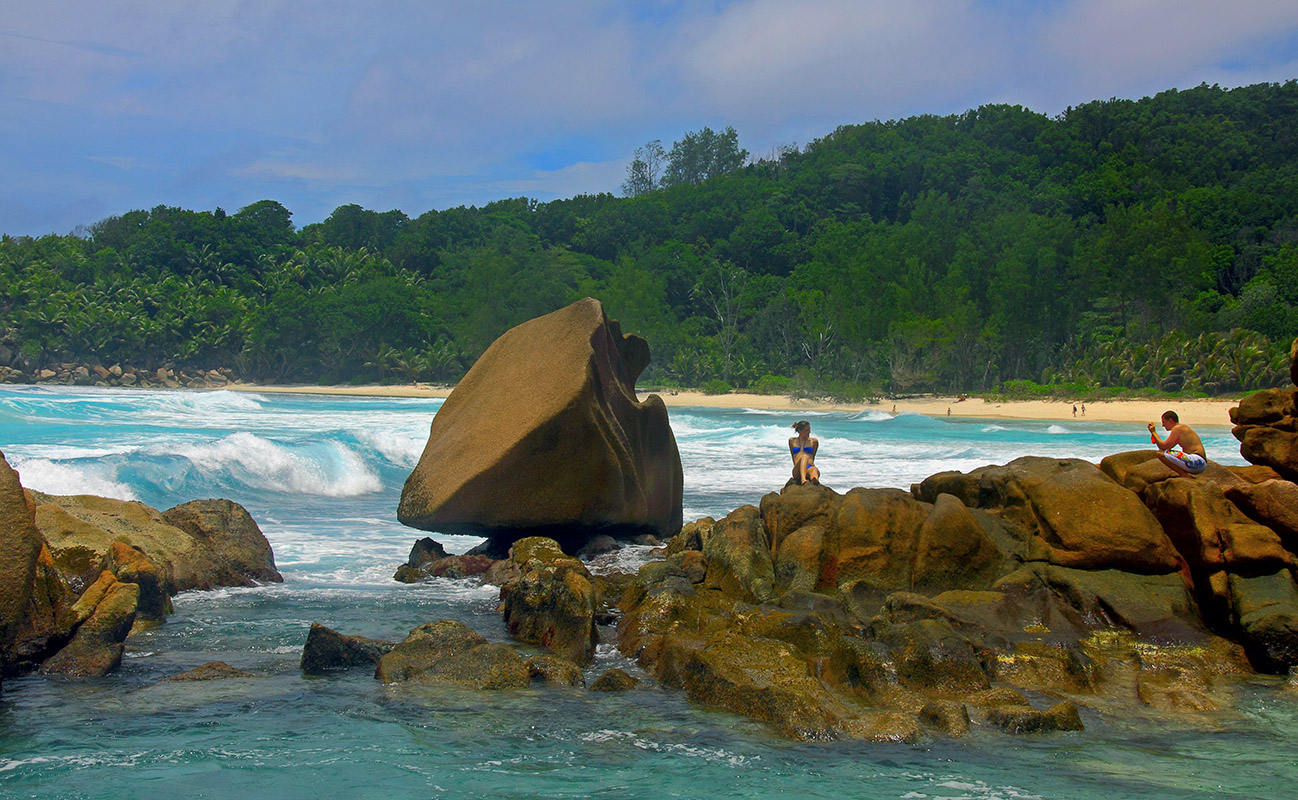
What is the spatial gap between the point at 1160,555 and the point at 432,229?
3857 inches

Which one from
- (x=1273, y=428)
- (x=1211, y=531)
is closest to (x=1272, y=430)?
(x=1273, y=428)

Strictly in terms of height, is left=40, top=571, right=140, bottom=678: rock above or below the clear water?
above

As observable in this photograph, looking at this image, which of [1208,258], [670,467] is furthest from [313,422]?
[1208,258]

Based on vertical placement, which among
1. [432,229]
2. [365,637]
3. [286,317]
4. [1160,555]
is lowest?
[365,637]

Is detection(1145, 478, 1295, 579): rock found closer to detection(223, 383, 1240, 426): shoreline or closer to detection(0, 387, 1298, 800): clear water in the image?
detection(0, 387, 1298, 800): clear water

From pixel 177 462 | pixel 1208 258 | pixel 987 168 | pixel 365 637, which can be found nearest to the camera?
pixel 365 637

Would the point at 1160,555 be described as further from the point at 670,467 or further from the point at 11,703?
the point at 11,703

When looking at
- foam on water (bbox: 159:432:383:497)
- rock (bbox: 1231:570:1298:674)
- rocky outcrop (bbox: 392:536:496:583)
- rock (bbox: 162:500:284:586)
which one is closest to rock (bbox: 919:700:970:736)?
rock (bbox: 1231:570:1298:674)

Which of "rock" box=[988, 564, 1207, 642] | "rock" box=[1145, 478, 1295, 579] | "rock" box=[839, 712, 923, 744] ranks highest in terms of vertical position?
"rock" box=[1145, 478, 1295, 579]

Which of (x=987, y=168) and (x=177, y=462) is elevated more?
(x=987, y=168)

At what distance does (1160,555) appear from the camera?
829cm

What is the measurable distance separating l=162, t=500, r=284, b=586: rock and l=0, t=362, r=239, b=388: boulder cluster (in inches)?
2902

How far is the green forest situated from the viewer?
58062 mm

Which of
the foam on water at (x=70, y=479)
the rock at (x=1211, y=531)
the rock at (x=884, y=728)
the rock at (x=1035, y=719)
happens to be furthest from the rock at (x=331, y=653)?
the foam on water at (x=70, y=479)
